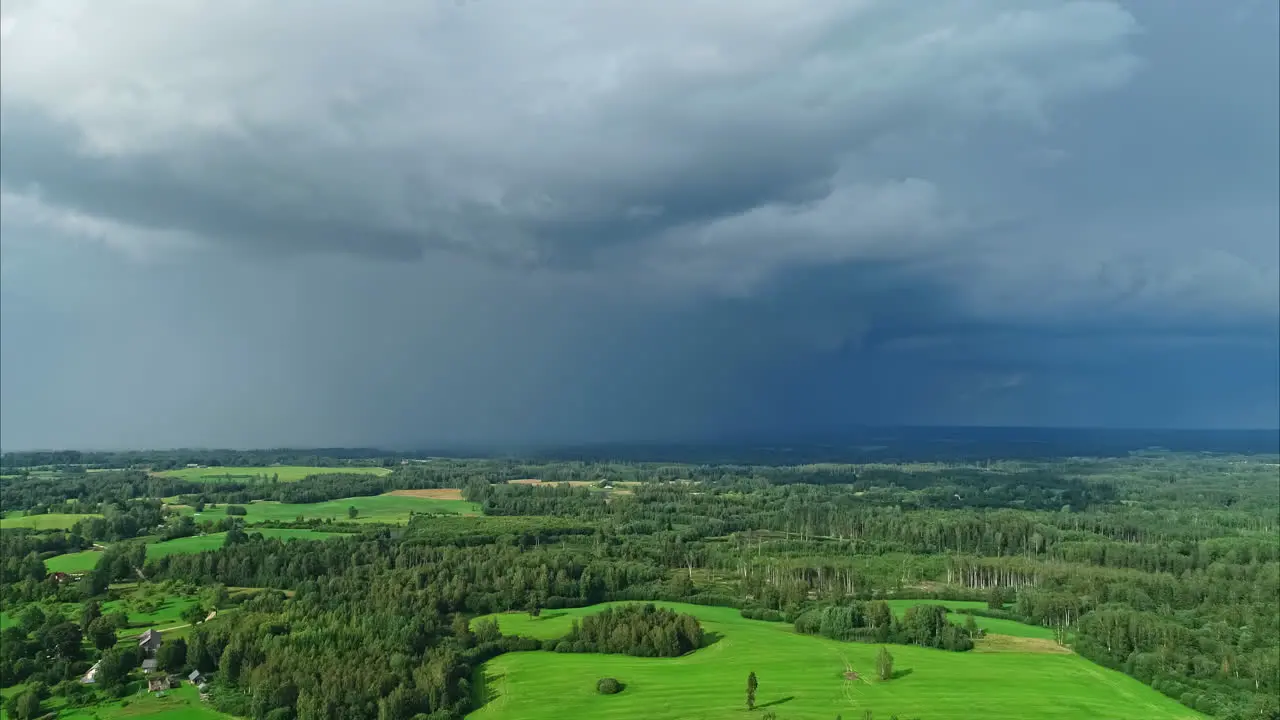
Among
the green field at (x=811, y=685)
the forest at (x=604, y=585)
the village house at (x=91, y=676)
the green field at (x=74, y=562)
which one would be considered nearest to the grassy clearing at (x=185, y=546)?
the forest at (x=604, y=585)

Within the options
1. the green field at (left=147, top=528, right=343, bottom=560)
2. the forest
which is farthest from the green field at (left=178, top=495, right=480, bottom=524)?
the green field at (left=147, top=528, right=343, bottom=560)

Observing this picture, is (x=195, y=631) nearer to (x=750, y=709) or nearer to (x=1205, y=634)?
(x=750, y=709)

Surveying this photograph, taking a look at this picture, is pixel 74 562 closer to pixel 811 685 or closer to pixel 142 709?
pixel 142 709

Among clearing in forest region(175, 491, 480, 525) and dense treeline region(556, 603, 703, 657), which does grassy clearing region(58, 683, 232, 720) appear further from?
clearing in forest region(175, 491, 480, 525)

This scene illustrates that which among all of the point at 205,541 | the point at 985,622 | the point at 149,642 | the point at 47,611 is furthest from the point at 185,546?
the point at 985,622

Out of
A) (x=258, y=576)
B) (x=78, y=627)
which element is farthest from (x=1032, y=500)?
(x=78, y=627)

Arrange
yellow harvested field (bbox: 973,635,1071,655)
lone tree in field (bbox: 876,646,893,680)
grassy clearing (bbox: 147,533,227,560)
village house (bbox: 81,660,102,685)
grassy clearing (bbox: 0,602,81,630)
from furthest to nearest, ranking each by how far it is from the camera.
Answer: grassy clearing (bbox: 147,533,227,560), grassy clearing (bbox: 0,602,81,630), yellow harvested field (bbox: 973,635,1071,655), lone tree in field (bbox: 876,646,893,680), village house (bbox: 81,660,102,685)
